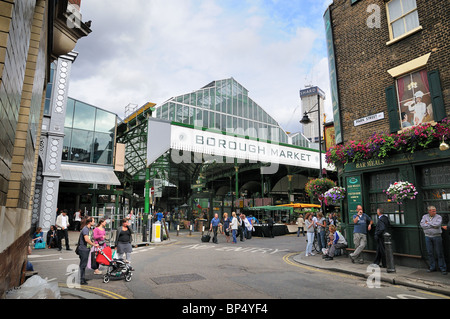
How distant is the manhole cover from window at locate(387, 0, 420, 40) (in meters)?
10.3

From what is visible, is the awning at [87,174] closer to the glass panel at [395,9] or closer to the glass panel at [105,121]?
the glass panel at [105,121]

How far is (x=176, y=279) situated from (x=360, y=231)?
6317mm

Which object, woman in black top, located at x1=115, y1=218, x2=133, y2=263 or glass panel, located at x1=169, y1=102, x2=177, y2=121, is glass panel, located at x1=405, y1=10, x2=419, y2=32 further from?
glass panel, located at x1=169, y1=102, x2=177, y2=121

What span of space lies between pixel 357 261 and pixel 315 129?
118390 millimetres

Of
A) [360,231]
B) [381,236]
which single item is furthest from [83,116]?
[381,236]

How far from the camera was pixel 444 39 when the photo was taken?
9.21 metres

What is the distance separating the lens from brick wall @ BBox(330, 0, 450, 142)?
9.36m

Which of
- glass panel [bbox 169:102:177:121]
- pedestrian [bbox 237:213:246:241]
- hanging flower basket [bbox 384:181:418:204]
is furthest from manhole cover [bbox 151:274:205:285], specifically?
glass panel [bbox 169:102:177:121]

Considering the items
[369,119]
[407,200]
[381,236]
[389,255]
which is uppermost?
[369,119]

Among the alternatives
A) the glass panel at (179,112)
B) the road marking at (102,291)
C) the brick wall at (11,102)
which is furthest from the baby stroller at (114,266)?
the glass panel at (179,112)

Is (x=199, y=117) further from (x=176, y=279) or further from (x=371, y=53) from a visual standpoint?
(x=176, y=279)

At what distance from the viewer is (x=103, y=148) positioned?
80.6 ft

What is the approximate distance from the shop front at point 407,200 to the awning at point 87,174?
1750 centimetres
